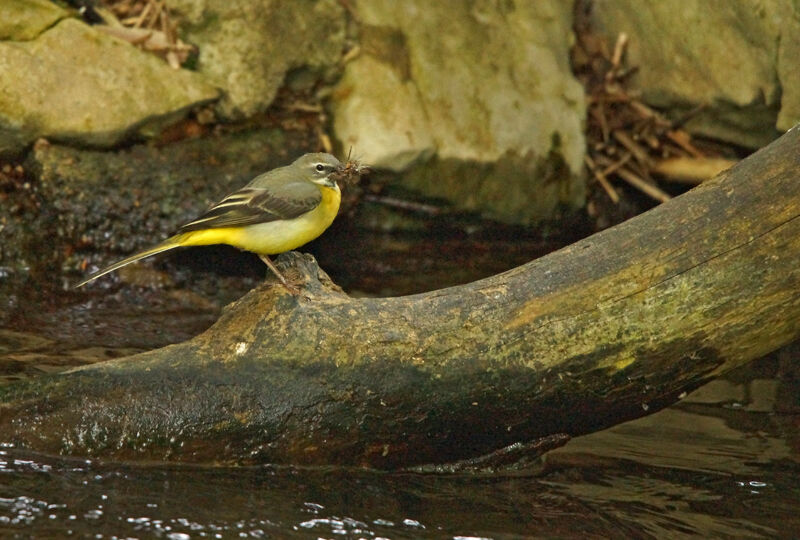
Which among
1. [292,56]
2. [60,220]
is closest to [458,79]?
[292,56]

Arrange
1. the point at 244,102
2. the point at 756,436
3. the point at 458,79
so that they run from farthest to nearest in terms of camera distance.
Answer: the point at 458,79 → the point at 244,102 → the point at 756,436

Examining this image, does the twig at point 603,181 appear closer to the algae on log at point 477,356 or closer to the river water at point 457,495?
the river water at point 457,495

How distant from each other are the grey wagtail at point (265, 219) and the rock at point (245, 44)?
2.27 metres

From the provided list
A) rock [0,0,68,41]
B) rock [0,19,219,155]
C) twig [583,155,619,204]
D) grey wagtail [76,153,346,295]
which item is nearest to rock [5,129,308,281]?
rock [0,19,219,155]

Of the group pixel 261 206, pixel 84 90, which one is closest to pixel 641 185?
pixel 261 206

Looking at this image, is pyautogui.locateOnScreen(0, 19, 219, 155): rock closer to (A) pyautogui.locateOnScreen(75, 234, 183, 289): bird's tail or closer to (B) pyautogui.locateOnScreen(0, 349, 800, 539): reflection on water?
(A) pyautogui.locateOnScreen(75, 234, 183, 289): bird's tail

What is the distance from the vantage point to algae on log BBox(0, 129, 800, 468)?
4664 millimetres

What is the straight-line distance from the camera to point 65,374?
4.79 meters

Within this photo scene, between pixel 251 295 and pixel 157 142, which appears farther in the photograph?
pixel 157 142

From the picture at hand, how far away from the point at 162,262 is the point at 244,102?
1.42 metres

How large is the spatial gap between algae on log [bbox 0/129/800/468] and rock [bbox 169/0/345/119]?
3.91 metres

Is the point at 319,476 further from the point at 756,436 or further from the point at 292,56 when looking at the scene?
the point at 292,56

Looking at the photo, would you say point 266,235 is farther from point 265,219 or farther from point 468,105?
point 468,105

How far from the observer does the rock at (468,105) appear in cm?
873
